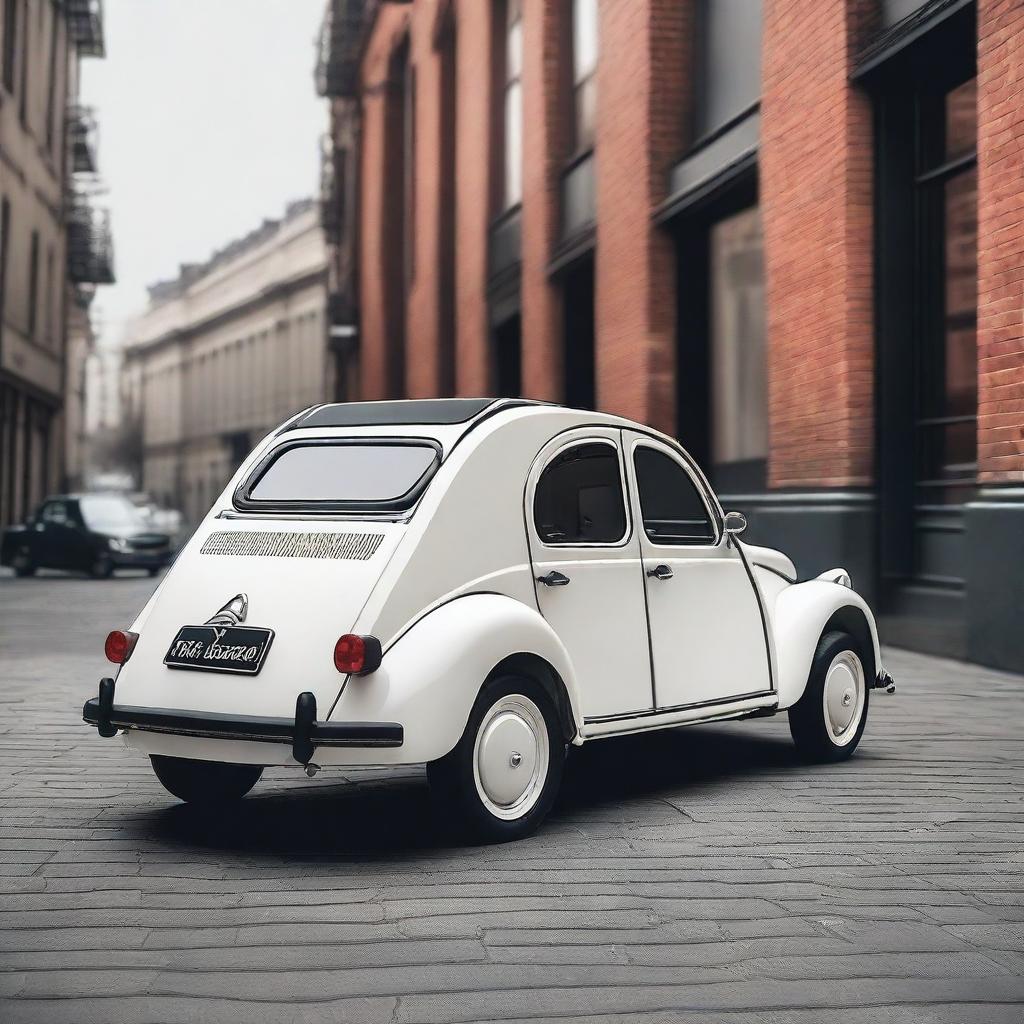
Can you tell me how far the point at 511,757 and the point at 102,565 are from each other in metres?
21.9

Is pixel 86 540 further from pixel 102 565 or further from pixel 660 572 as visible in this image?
pixel 660 572

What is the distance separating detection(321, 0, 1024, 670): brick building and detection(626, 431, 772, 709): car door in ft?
12.4

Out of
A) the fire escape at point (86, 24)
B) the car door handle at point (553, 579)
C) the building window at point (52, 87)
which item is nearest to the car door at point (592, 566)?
the car door handle at point (553, 579)

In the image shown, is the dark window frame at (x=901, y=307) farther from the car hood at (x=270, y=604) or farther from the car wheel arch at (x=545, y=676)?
the car hood at (x=270, y=604)

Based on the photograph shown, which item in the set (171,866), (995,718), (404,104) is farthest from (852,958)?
(404,104)

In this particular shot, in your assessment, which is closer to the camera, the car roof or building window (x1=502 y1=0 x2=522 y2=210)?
the car roof

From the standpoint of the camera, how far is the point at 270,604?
5.74 m

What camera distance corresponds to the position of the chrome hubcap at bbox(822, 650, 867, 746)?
24.4ft

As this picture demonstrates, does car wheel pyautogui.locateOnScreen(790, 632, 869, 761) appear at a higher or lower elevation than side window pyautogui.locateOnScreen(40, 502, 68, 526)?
lower

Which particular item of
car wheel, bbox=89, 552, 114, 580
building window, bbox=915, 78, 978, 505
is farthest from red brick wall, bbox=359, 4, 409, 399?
building window, bbox=915, 78, 978, 505

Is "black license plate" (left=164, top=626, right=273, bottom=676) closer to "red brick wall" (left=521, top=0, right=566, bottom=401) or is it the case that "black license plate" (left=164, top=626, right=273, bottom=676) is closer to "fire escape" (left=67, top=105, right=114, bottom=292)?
"red brick wall" (left=521, top=0, right=566, bottom=401)

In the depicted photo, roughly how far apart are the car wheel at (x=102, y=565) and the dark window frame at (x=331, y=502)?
816 inches

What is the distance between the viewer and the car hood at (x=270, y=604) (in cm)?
553

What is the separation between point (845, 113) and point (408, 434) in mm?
7830
